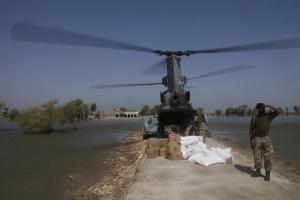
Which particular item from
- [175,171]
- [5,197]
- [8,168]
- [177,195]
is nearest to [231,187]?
[177,195]

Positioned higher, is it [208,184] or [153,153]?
[153,153]

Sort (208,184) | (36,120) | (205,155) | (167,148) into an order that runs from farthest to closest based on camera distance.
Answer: (36,120)
(167,148)
(205,155)
(208,184)

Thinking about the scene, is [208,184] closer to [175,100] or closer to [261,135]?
[261,135]

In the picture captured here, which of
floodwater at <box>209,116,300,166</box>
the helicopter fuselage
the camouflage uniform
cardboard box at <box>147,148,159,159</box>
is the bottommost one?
floodwater at <box>209,116,300,166</box>

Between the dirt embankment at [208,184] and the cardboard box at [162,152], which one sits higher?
the cardboard box at [162,152]

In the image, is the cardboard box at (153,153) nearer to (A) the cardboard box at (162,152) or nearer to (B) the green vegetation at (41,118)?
(A) the cardboard box at (162,152)

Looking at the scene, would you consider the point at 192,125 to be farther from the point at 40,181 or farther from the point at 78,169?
the point at 40,181

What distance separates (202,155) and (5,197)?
6198 millimetres

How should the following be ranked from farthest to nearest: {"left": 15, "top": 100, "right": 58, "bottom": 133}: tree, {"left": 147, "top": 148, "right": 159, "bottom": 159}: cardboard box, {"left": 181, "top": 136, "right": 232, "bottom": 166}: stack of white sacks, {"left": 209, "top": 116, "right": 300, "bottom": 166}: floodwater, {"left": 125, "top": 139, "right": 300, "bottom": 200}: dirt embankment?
{"left": 15, "top": 100, "right": 58, "bottom": 133}: tree
{"left": 209, "top": 116, "right": 300, "bottom": 166}: floodwater
{"left": 147, "top": 148, "right": 159, "bottom": 159}: cardboard box
{"left": 181, "top": 136, "right": 232, "bottom": 166}: stack of white sacks
{"left": 125, "top": 139, "right": 300, "bottom": 200}: dirt embankment

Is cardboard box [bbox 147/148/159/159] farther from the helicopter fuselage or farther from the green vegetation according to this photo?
the green vegetation

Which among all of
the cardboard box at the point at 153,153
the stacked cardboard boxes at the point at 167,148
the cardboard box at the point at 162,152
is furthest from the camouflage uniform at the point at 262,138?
the cardboard box at the point at 153,153

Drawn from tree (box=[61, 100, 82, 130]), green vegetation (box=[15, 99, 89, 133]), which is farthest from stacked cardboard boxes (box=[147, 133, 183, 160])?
tree (box=[61, 100, 82, 130])

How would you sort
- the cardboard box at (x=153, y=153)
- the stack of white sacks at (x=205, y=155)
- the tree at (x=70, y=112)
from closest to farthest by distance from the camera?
1. the stack of white sacks at (x=205, y=155)
2. the cardboard box at (x=153, y=153)
3. the tree at (x=70, y=112)

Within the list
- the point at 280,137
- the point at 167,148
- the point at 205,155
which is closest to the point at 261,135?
the point at 205,155
